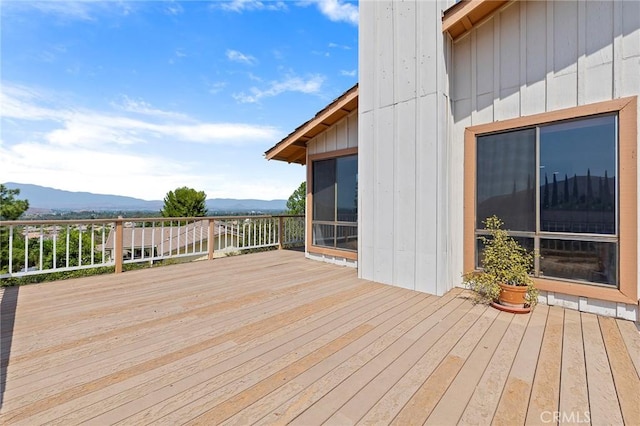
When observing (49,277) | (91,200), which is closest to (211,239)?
(49,277)

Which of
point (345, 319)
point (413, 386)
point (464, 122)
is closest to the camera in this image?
point (413, 386)

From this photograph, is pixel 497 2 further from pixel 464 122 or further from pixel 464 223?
pixel 464 223

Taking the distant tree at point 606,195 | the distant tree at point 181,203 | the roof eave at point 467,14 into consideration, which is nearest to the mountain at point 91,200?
the distant tree at point 181,203

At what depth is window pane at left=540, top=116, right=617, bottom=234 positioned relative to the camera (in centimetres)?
278

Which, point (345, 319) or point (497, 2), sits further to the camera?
point (497, 2)

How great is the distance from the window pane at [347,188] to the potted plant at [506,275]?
7.22 ft

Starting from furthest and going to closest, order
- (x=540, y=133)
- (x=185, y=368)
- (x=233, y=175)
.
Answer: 1. (x=233, y=175)
2. (x=540, y=133)
3. (x=185, y=368)

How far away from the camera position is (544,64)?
3.13m

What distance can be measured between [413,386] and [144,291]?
3.49 metres

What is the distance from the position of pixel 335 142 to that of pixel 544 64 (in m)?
3.22

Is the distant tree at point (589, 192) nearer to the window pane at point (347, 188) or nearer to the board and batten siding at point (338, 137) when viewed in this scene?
the window pane at point (347, 188)

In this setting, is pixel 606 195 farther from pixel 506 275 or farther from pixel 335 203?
pixel 335 203

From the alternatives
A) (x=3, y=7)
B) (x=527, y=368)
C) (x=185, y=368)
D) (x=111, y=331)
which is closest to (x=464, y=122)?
(x=527, y=368)

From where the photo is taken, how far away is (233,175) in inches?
858
